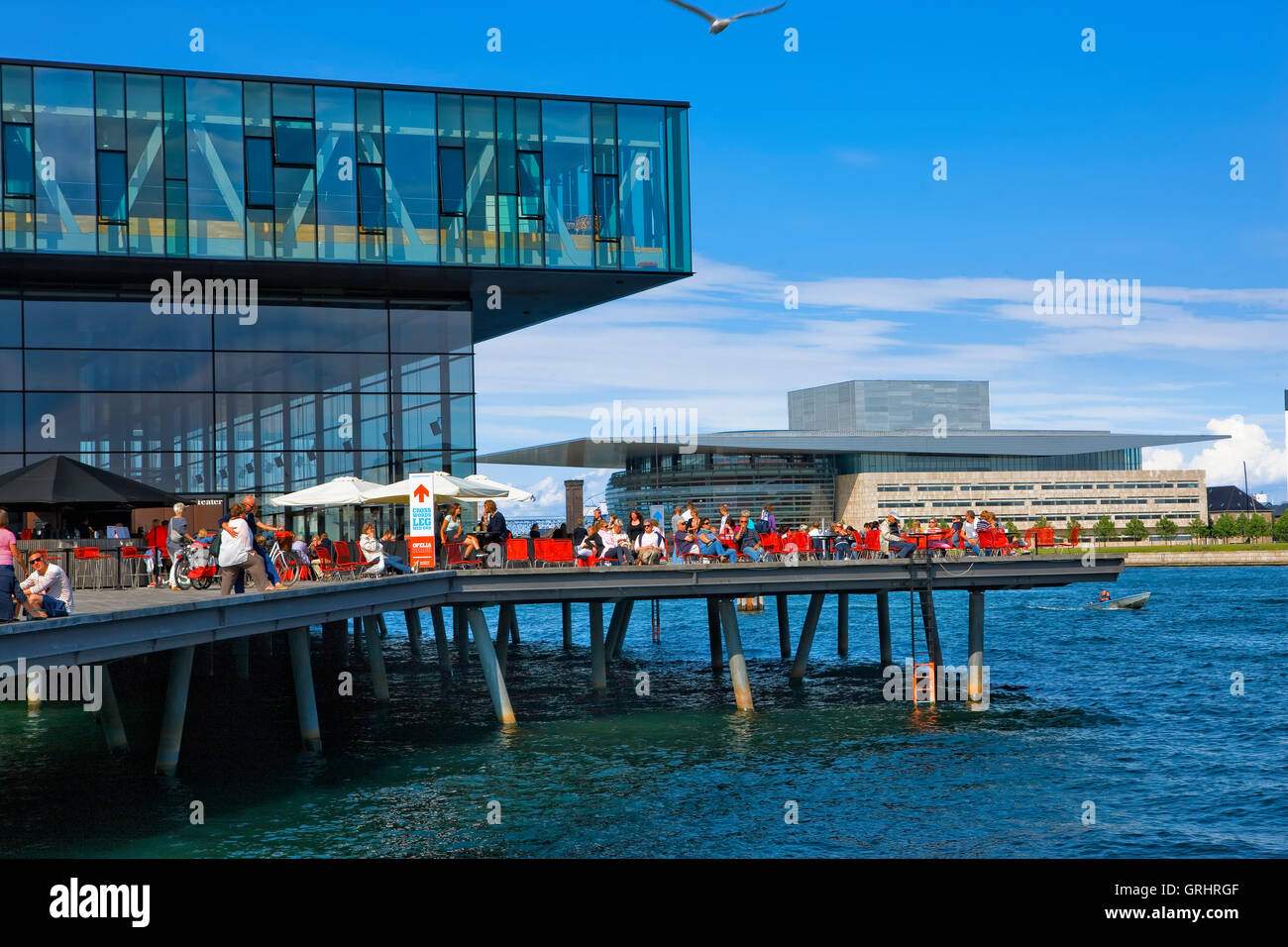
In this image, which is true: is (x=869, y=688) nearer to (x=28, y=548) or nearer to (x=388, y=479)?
(x=388, y=479)

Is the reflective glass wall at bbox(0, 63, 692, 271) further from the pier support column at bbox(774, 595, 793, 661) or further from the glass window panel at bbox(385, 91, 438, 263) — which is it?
the pier support column at bbox(774, 595, 793, 661)

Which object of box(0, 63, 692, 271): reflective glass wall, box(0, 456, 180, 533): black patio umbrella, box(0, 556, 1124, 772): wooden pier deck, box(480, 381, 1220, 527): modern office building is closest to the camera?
box(0, 556, 1124, 772): wooden pier deck

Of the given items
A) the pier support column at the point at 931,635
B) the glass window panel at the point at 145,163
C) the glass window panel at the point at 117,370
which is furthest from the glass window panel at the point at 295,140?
the pier support column at the point at 931,635

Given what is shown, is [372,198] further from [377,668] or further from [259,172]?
[377,668]

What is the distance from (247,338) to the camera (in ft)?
115

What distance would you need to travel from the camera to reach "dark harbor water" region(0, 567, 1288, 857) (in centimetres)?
1792

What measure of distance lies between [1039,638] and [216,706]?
33.8m

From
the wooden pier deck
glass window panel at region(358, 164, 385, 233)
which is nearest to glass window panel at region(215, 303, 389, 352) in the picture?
glass window panel at region(358, 164, 385, 233)

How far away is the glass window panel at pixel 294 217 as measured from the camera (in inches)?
1300

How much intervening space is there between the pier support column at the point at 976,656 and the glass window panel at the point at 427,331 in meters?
16.0

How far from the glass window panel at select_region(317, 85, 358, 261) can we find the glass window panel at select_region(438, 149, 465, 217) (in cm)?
231

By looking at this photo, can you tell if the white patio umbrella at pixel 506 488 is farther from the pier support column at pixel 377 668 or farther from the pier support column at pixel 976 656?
the pier support column at pixel 976 656

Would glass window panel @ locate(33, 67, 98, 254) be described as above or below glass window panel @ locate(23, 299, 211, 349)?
above
